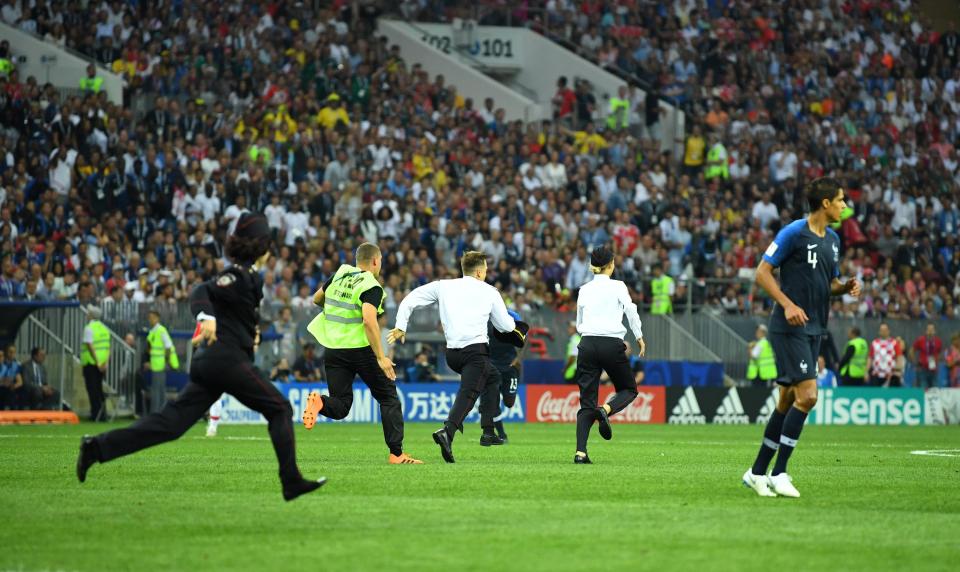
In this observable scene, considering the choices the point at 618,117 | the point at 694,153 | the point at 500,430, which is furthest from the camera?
the point at 618,117

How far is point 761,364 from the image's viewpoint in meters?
34.8

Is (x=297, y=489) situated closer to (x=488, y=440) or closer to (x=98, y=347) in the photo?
(x=488, y=440)

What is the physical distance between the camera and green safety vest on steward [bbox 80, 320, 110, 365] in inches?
1164

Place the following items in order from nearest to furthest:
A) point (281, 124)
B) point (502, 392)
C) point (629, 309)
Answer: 1. point (629, 309)
2. point (502, 392)
3. point (281, 124)

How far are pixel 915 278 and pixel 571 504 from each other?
3072 centimetres

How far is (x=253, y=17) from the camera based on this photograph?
130 feet

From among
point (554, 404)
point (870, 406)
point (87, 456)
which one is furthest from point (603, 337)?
point (870, 406)

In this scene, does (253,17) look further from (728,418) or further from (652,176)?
(728,418)

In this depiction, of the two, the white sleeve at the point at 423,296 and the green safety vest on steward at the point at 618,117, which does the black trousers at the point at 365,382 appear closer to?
the white sleeve at the point at 423,296

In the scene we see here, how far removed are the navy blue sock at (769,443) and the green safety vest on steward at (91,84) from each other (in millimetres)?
25877

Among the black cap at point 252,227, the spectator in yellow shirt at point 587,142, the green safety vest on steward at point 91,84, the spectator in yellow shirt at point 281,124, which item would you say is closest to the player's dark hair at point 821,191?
the black cap at point 252,227

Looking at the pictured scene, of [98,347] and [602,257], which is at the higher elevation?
[602,257]

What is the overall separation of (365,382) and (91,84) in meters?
21.3

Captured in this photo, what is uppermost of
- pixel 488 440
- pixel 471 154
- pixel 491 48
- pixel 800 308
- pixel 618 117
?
pixel 491 48
